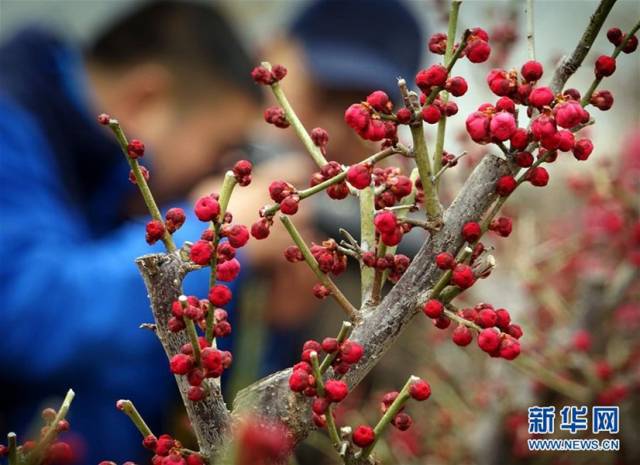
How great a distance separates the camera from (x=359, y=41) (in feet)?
7.38

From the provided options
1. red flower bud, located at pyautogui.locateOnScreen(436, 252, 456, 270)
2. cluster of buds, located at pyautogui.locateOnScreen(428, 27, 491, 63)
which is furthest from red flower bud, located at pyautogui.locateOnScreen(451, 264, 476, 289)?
cluster of buds, located at pyautogui.locateOnScreen(428, 27, 491, 63)

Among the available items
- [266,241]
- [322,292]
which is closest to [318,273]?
Answer: [322,292]

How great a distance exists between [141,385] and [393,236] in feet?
3.91

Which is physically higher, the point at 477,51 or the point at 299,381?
the point at 477,51

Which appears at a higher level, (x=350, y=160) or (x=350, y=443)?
(x=350, y=160)

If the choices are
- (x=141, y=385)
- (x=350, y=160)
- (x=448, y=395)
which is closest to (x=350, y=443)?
(x=448, y=395)

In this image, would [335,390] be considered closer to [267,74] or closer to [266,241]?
[267,74]

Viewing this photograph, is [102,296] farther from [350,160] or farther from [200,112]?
[350,160]

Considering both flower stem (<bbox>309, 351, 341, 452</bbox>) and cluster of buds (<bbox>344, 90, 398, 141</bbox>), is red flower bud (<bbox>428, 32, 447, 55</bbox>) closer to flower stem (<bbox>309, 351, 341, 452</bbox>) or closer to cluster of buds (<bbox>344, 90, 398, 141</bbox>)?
cluster of buds (<bbox>344, 90, 398, 141</bbox>)

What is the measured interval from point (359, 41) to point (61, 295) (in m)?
1.23

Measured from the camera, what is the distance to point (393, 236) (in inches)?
15.3

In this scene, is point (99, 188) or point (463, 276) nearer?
point (463, 276)

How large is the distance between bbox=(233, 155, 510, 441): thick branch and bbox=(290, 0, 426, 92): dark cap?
1652 millimetres

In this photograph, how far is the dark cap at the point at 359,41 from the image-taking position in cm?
207
